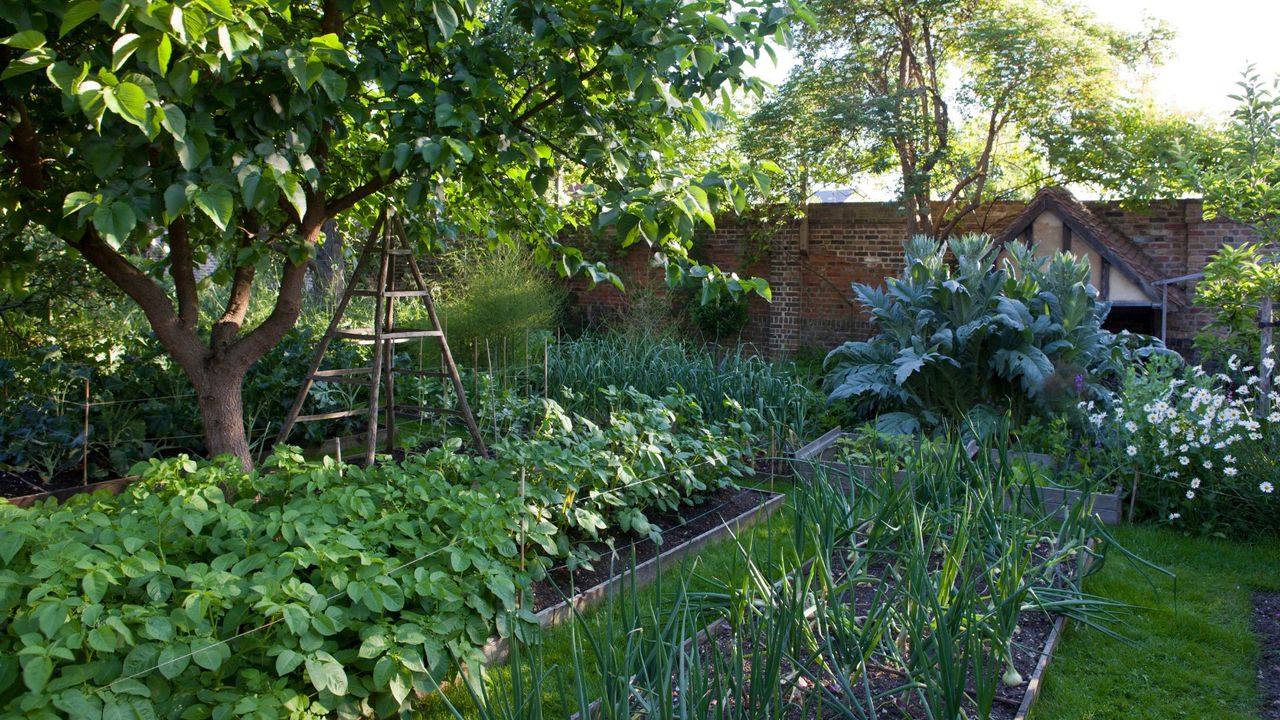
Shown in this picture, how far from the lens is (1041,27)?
10.2 meters

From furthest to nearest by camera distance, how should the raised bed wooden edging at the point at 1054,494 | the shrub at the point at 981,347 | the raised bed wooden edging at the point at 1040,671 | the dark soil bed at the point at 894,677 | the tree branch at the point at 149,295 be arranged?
the shrub at the point at 981,347 < the raised bed wooden edging at the point at 1054,494 < the tree branch at the point at 149,295 < the raised bed wooden edging at the point at 1040,671 < the dark soil bed at the point at 894,677

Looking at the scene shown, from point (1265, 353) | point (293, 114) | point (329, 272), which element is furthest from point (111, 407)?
point (329, 272)

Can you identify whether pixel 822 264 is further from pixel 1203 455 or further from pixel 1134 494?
pixel 1203 455

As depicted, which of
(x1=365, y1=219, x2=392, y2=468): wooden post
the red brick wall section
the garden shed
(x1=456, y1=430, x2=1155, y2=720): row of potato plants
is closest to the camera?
(x1=456, y1=430, x2=1155, y2=720): row of potato plants

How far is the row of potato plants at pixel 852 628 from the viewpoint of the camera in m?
2.15

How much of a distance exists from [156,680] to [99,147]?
57.2 inches

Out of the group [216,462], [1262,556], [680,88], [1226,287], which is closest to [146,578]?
[216,462]

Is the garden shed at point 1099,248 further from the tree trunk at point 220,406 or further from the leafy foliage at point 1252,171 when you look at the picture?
the tree trunk at point 220,406

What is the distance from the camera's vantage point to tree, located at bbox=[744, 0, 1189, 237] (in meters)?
10.2

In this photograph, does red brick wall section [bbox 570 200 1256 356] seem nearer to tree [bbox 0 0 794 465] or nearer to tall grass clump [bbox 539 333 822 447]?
tall grass clump [bbox 539 333 822 447]

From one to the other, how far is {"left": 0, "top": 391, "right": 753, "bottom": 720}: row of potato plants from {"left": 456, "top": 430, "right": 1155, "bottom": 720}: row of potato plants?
1.05 feet

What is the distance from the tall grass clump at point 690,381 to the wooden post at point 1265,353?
267 centimetres

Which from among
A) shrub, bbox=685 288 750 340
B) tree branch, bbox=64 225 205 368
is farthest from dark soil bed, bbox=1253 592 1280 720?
shrub, bbox=685 288 750 340

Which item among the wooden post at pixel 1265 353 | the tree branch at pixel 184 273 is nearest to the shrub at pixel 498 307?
the tree branch at pixel 184 273
